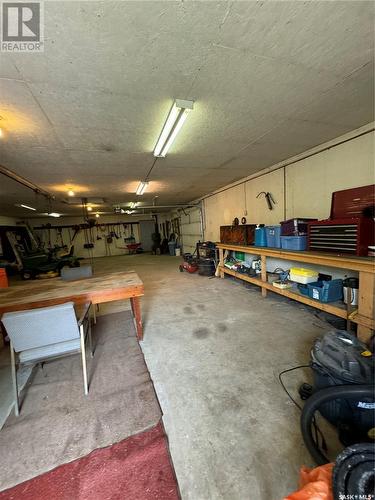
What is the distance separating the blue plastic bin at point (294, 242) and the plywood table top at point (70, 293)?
7.76 ft

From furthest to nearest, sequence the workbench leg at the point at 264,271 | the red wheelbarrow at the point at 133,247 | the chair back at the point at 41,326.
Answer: the red wheelbarrow at the point at 133,247, the workbench leg at the point at 264,271, the chair back at the point at 41,326

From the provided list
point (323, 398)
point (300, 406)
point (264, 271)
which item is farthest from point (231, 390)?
point (264, 271)

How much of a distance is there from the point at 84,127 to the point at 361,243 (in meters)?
3.38

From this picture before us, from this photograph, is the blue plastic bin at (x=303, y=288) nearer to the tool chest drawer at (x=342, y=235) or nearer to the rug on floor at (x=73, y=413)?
the tool chest drawer at (x=342, y=235)

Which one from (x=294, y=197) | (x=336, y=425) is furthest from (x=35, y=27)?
(x=294, y=197)

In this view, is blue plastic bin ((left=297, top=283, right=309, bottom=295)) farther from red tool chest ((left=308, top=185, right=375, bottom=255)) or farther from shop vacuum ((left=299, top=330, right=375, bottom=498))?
shop vacuum ((left=299, top=330, right=375, bottom=498))

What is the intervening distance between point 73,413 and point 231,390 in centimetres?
126

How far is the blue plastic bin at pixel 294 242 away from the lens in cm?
304

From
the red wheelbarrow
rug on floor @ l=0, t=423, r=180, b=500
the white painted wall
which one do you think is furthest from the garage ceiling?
the red wheelbarrow

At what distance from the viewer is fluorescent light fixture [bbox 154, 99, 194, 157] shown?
6.26 ft

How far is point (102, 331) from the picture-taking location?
9.50 ft

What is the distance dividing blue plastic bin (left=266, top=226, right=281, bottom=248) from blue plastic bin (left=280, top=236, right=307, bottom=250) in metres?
0.23

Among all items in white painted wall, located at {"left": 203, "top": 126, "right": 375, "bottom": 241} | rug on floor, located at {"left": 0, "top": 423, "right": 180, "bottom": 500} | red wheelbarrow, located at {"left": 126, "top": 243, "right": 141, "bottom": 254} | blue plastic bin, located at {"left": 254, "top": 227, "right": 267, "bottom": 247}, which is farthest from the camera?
red wheelbarrow, located at {"left": 126, "top": 243, "right": 141, "bottom": 254}

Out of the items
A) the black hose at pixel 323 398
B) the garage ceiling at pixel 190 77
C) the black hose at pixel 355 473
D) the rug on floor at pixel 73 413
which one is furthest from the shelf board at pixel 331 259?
the rug on floor at pixel 73 413
